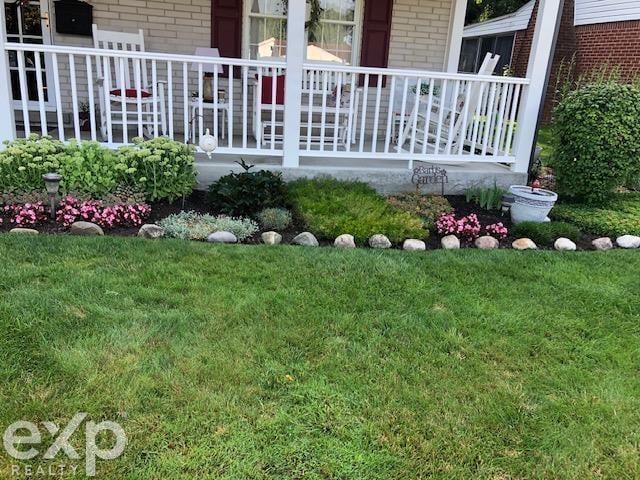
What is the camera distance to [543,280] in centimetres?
353

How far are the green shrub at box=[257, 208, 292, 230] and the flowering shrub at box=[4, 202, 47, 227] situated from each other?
169 cm

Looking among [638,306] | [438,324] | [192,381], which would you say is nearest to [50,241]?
[192,381]

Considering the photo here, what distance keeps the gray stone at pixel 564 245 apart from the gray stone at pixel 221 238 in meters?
2.68

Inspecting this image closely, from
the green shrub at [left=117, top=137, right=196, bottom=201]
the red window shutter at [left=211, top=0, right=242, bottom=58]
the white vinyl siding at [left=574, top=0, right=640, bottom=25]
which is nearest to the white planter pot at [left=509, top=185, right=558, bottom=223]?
the green shrub at [left=117, top=137, right=196, bottom=201]

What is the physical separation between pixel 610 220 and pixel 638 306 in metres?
1.91

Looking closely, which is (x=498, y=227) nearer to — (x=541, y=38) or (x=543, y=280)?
(x=543, y=280)

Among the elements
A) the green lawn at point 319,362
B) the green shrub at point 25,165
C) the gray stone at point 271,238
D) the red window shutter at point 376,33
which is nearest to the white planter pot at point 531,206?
the green lawn at point 319,362

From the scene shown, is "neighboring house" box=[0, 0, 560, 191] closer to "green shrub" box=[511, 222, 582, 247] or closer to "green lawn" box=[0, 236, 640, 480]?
"green shrub" box=[511, 222, 582, 247]

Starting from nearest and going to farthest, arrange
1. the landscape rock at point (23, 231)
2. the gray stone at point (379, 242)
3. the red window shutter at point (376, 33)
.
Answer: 1. the landscape rock at point (23, 231)
2. the gray stone at point (379, 242)
3. the red window shutter at point (376, 33)

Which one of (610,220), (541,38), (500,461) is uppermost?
(541,38)

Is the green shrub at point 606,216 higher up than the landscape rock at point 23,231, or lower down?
higher up

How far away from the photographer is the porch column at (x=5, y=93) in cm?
440

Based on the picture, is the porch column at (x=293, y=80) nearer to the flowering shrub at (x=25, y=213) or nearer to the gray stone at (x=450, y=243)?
the gray stone at (x=450, y=243)

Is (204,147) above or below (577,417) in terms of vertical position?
above
